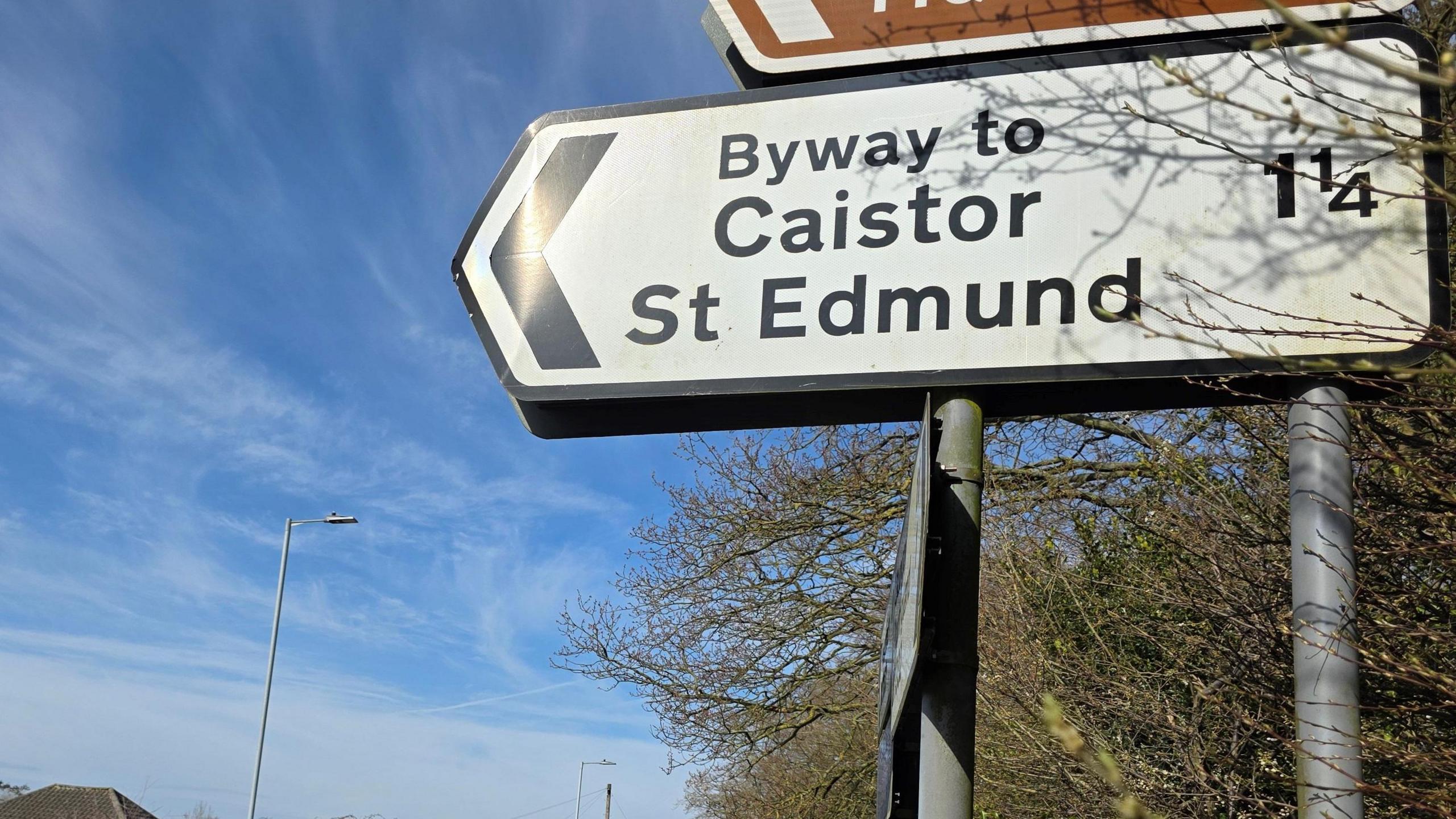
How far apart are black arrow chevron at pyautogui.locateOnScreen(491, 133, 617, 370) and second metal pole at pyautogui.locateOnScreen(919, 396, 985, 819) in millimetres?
718

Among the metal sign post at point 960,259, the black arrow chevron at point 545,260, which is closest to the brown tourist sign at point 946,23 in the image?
the metal sign post at point 960,259

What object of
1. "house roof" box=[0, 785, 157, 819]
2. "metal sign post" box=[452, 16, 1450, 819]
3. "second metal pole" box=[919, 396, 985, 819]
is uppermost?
"metal sign post" box=[452, 16, 1450, 819]

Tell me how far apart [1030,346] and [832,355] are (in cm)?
33


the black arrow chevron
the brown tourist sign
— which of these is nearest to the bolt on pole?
the brown tourist sign

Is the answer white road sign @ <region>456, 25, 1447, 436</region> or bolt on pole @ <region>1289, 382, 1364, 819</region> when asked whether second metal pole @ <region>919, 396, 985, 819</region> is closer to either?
white road sign @ <region>456, 25, 1447, 436</region>

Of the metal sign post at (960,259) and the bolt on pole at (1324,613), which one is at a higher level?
the metal sign post at (960,259)

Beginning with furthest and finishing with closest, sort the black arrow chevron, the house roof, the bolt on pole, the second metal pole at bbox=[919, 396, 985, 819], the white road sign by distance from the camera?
the house roof
the black arrow chevron
the white road sign
the second metal pole at bbox=[919, 396, 985, 819]
the bolt on pole

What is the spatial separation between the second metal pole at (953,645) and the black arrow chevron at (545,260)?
718 millimetres

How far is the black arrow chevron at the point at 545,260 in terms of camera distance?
7.15 ft

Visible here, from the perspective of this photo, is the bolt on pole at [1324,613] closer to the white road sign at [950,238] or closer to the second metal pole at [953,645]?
the white road sign at [950,238]

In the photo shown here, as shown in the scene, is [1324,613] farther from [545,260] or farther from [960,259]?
[545,260]

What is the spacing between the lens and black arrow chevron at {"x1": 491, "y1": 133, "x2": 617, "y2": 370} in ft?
7.15

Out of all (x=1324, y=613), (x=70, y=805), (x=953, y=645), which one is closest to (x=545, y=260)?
(x=953, y=645)

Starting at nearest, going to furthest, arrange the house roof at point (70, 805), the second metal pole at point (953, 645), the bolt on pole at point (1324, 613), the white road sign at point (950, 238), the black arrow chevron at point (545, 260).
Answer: the bolt on pole at point (1324, 613) < the second metal pole at point (953, 645) < the white road sign at point (950, 238) < the black arrow chevron at point (545, 260) < the house roof at point (70, 805)
